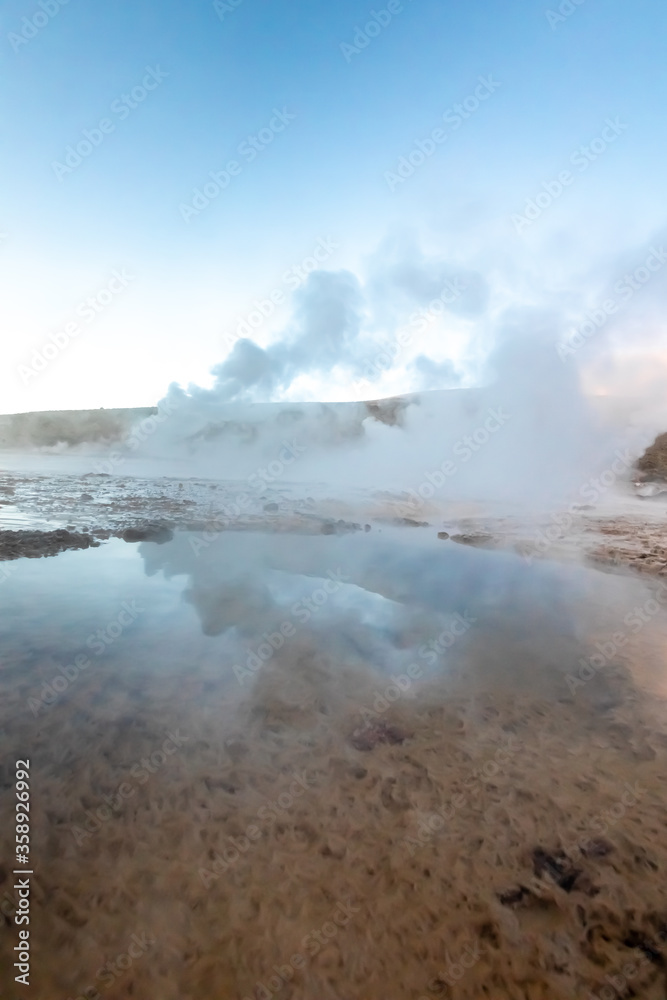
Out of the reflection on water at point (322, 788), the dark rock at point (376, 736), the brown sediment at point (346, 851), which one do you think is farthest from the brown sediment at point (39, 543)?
the dark rock at point (376, 736)

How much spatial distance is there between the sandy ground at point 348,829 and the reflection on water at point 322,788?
0.5 inches

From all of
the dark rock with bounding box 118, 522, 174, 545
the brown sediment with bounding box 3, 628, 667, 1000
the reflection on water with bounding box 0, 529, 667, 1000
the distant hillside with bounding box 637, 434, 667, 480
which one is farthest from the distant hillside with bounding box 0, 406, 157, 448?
the brown sediment with bounding box 3, 628, 667, 1000

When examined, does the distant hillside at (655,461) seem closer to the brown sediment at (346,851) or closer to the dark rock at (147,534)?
the dark rock at (147,534)

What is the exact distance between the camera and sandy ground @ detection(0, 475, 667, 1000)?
211 centimetres

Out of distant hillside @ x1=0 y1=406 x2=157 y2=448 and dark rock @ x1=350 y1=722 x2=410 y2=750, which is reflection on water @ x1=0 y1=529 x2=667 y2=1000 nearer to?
dark rock @ x1=350 y1=722 x2=410 y2=750

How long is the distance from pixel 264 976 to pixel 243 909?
0.95ft

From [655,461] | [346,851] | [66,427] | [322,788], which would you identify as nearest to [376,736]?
[322,788]

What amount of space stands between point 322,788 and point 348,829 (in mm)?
361

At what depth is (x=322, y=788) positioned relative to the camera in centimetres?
311

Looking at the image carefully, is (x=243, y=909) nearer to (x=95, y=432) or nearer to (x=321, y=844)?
(x=321, y=844)

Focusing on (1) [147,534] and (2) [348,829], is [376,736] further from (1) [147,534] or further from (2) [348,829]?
(1) [147,534]

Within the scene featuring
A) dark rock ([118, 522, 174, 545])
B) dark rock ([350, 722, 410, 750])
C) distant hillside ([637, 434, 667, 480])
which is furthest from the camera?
distant hillside ([637, 434, 667, 480])

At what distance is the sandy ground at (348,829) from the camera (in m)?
2.11

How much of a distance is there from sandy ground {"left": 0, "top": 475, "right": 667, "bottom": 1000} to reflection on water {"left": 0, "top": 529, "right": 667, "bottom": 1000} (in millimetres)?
12
